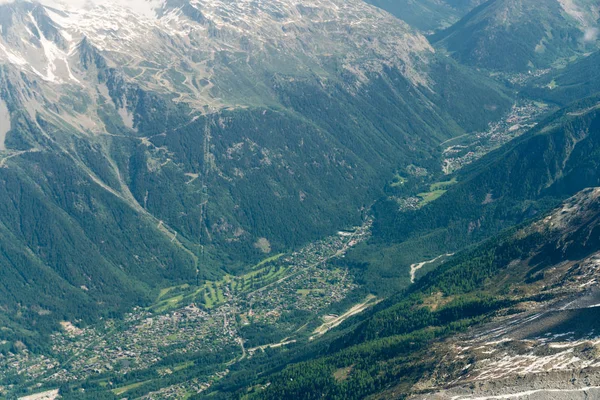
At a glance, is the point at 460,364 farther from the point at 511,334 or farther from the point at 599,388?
the point at 599,388

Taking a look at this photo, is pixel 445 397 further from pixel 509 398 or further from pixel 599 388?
pixel 599 388

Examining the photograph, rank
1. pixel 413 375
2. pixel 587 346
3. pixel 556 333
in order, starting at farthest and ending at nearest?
pixel 413 375
pixel 556 333
pixel 587 346

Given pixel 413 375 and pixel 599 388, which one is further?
pixel 413 375

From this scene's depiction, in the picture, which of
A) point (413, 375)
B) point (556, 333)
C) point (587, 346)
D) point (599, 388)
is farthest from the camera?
point (413, 375)

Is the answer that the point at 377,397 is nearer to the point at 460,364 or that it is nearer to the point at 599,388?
the point at 460,364

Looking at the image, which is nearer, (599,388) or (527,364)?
(599,388)

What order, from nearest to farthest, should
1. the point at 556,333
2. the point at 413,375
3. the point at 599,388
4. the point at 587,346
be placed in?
1. the point at 599,388
2. the point at 587,346
3. the point at 556,333
4. the point at 413,375

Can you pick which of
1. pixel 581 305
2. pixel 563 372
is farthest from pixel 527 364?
pixel 581 305

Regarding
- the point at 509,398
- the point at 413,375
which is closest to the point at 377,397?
the point at 413,375
